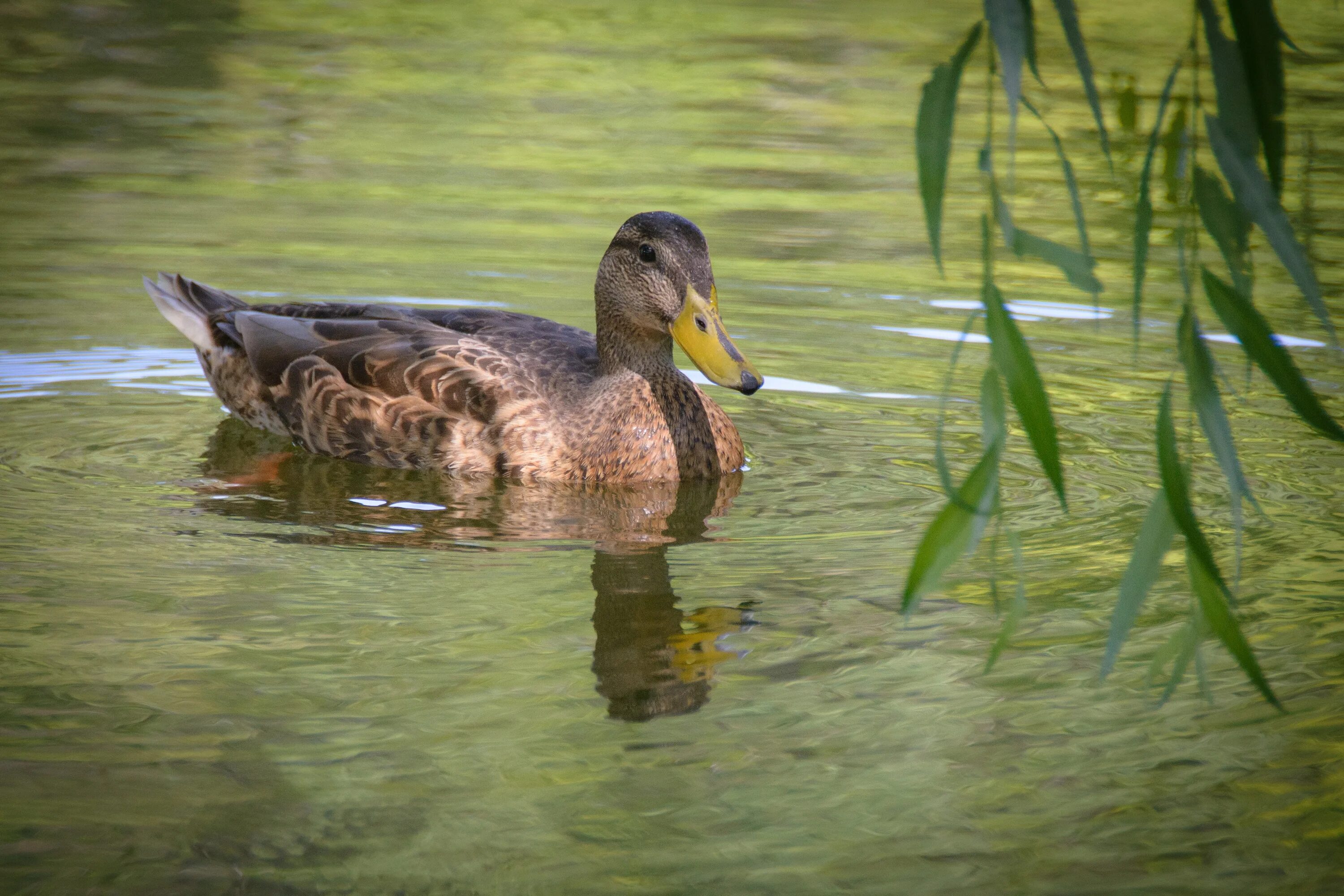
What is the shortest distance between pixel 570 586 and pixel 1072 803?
185 cm

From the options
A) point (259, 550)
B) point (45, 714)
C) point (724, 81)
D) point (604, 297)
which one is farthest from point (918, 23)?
point (45, 714)

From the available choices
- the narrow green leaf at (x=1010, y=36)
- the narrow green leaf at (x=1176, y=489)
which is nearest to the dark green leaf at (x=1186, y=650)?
the narrow green leaf at (x=1176, y=489)

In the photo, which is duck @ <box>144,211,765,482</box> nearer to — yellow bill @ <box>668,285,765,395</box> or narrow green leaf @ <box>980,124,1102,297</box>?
yellow bill @ <box>668,285,765,395</box>

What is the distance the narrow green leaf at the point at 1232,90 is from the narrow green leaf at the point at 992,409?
54 cm

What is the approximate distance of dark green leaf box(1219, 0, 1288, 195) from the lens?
2.62 meters

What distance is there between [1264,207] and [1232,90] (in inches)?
7.9

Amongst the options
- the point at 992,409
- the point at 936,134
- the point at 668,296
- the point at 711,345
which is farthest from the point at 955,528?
the point at 668,296

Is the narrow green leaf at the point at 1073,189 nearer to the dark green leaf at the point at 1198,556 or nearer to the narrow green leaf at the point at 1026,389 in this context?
the narrow green leaf at the point at 1026,389

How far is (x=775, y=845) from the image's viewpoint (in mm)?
3723

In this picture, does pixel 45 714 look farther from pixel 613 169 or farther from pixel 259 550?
pixel 613 169

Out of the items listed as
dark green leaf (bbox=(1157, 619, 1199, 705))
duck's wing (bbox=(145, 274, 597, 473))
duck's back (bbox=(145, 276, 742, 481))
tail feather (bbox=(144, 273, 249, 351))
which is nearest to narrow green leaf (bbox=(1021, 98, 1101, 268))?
dark green leaf (bbox=(1157, 619, 1199, 705))

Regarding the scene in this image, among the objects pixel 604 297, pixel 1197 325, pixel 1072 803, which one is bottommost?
pixel 1072 803

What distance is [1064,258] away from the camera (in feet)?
8.54

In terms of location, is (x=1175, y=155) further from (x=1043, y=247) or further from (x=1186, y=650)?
(x=1186, y=650)
